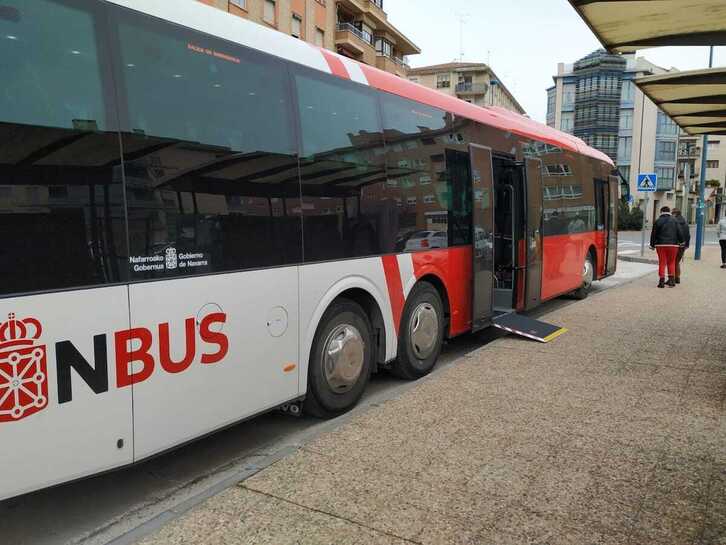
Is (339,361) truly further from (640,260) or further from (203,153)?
(640,260)

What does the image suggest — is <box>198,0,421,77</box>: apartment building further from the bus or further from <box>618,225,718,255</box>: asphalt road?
the bus

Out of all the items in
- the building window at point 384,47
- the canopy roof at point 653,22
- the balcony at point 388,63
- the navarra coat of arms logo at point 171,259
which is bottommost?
the navarra coat of arms logo at point 171,259

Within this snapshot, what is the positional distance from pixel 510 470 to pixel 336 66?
3.34 metres

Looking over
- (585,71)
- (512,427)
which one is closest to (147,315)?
(512,427)

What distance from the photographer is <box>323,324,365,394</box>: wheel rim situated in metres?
4.57

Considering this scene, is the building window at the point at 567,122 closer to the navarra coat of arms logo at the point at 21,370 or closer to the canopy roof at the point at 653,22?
the canopy roof at the point at 653,22

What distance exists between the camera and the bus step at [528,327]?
7.33 meters

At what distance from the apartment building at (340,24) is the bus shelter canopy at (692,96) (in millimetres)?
23880

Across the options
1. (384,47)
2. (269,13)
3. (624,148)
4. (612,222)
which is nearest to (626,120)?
(624,148)

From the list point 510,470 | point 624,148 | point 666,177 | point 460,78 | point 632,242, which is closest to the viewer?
point 510,470

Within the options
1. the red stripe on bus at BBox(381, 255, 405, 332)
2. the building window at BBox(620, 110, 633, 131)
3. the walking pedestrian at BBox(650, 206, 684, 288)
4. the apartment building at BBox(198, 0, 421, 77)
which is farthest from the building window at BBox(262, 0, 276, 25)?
the building window at BBox(620, 110, 633, 131)

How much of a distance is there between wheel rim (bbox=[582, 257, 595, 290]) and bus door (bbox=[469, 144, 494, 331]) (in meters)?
5.02

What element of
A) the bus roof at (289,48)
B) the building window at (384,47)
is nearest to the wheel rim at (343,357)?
the bus roof at (289,48)

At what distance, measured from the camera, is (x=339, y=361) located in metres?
4.67
